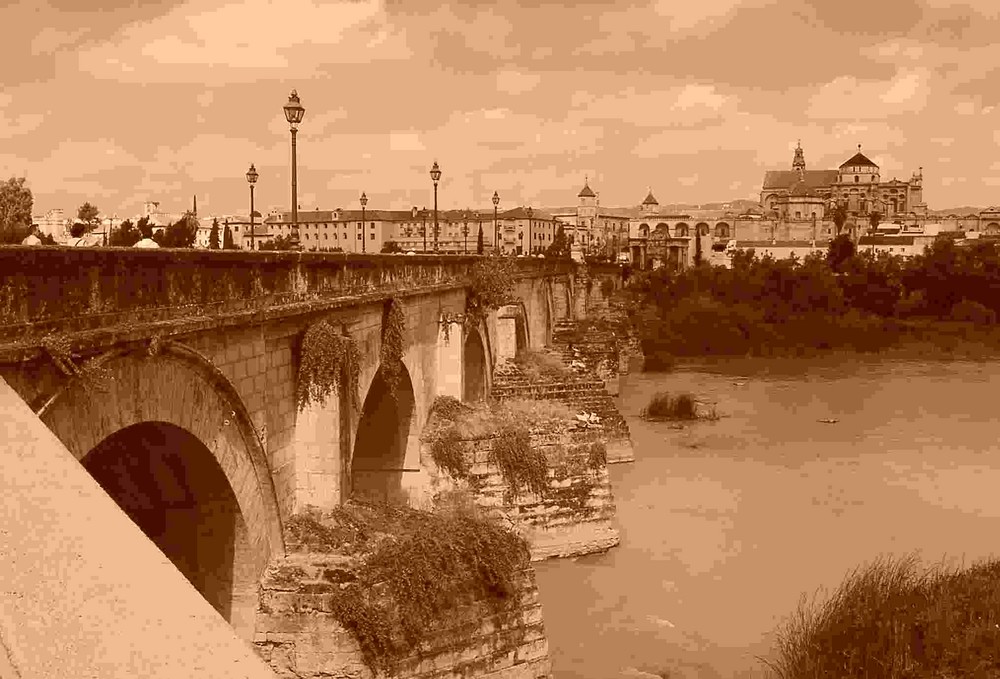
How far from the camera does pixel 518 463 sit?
650 inches

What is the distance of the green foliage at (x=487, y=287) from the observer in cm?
2058

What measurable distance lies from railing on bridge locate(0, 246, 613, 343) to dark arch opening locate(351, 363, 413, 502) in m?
5.14

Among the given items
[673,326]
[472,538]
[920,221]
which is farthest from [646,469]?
[920,221]

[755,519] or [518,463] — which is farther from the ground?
[518,463]

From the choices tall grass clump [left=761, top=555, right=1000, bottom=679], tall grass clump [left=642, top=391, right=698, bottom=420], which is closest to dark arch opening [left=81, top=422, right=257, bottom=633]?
tall grass clump [left=761, top=555, right=1000, bottom=679]

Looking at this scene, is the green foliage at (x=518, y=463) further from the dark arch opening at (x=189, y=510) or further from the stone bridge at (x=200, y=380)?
the dark arch opening at (x=189, y=510)

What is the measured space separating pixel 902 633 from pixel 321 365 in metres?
6.53

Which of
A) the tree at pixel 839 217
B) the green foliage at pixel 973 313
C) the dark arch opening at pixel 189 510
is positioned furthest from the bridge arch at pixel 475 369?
the tree at pixel 839 217

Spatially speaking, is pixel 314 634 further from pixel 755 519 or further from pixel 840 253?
pixel 840 253

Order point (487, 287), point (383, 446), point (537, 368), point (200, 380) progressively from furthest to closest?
point (537, 368) < point (487, 287) < point (383, 446) < point (200, 380)

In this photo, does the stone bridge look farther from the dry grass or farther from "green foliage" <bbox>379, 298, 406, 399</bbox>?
the dry grass

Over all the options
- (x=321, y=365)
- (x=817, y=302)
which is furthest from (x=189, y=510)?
(x=817, y=302)

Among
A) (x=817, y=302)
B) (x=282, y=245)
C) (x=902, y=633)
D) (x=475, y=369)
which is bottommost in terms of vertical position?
(x=902, y=633)

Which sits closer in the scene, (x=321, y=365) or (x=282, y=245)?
(x=321, y=365)
